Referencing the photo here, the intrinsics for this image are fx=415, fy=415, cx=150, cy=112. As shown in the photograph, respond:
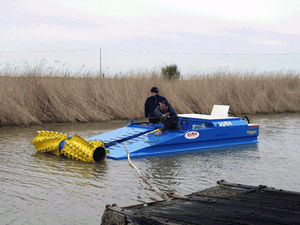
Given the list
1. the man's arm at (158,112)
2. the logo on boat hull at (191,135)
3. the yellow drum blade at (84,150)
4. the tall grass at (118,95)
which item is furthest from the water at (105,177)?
the tall grass at (118,95)

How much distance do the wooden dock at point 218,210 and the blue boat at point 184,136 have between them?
399cm

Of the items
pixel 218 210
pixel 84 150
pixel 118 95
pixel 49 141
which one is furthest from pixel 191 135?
pixel 118 95

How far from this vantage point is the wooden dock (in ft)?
12.7

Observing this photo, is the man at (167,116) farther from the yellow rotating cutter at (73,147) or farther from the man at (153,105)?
the yellow rotating cutter at (73,147)

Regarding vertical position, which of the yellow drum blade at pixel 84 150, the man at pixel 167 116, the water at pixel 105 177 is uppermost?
the man at pixel 167 116

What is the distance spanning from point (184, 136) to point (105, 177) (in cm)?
315

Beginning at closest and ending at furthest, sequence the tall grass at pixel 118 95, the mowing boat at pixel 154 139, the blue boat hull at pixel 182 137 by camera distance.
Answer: the mowing boat at pixel 154 139, the blue boat hull at pixel 182 137, the tall grass at pixel 118 95

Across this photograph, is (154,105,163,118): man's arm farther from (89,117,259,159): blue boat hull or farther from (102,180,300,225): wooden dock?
(102,180,300,225): wooden dock

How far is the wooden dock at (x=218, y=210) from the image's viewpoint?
386 cm

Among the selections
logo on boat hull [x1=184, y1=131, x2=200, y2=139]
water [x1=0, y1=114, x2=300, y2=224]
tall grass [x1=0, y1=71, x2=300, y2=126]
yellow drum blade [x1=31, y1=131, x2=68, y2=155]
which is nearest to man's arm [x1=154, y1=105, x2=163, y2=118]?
logo on boat hull [x1=184, y1=131, x2=200, y2=139]

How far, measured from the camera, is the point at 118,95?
54.7 ft

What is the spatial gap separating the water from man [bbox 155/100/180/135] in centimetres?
80

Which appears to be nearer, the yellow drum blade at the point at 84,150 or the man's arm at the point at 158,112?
the yellow drum blade at the point at 84,150

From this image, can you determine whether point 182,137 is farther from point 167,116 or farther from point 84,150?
point 84,150
